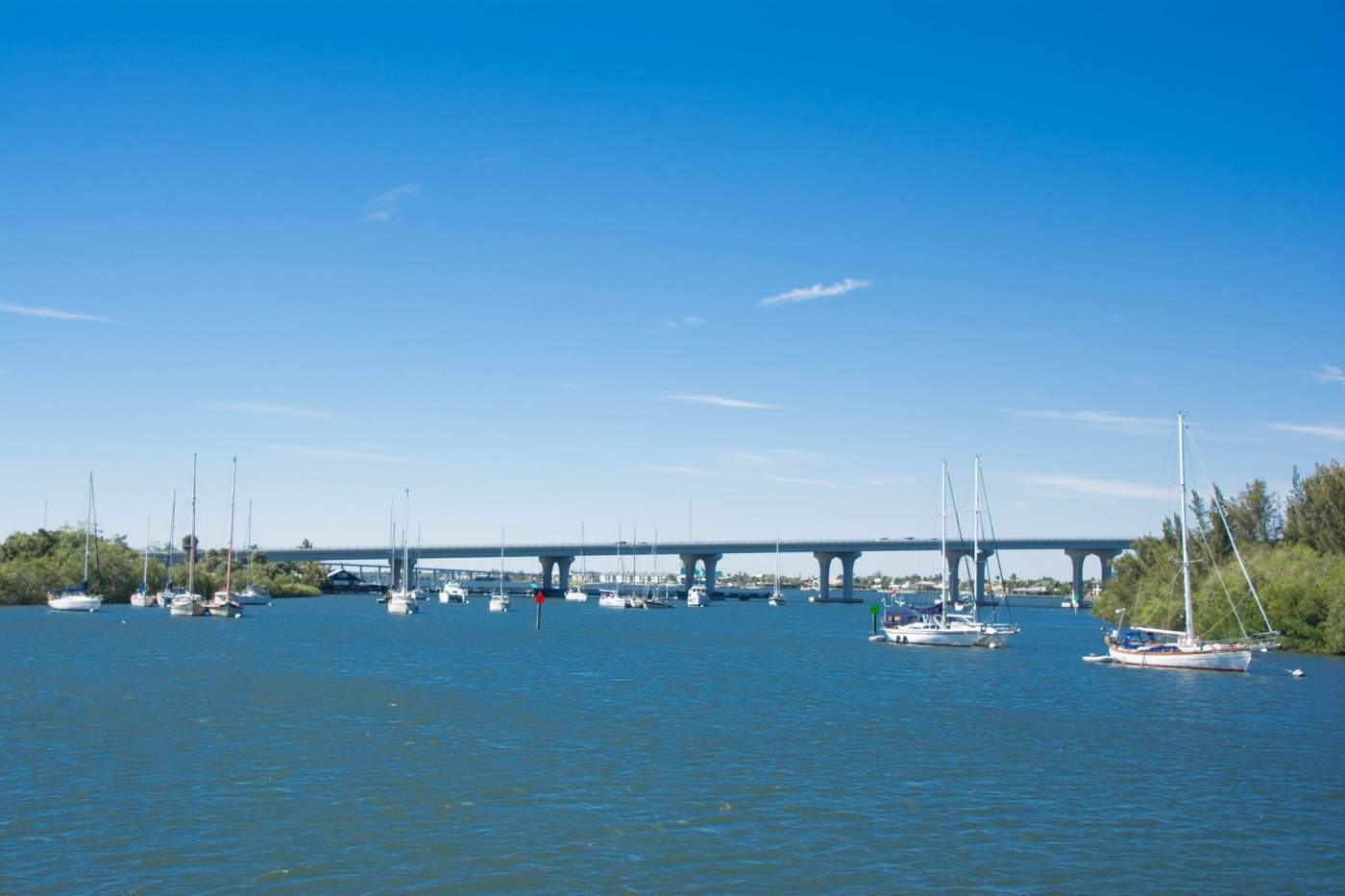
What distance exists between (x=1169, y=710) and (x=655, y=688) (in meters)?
29.4

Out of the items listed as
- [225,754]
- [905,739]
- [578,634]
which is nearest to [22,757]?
[225,754]

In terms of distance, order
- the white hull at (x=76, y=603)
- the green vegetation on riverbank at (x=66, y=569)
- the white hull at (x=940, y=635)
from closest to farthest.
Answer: the white hull at (x=940, y=635) < the white hull at (x=76, y=603) < the green vegetation on riverbank at (x=66, y=569)

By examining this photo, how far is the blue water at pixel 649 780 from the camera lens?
2747 centimetres

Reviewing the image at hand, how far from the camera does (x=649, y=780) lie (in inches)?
1485

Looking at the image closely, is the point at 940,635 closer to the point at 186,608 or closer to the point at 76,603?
the point at 186,608

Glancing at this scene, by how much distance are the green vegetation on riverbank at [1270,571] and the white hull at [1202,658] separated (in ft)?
22.9

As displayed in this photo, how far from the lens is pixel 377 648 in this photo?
9594 cm

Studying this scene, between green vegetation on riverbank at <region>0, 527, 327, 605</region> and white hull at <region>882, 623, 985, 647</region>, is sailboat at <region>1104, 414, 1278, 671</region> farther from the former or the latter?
green vegetation on riverbank at <region>0, 527, 327, 605</region>

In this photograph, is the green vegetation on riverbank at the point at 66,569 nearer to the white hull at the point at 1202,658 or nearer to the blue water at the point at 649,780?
the blue water at the point at 649,780

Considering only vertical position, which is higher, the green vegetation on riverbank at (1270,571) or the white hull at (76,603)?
the green vegetation on riverbank at (1270,571)

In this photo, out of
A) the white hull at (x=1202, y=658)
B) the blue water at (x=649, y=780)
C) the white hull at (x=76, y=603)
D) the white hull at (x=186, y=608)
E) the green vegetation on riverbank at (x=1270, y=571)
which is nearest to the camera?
the blue water at (x=649, y=780)

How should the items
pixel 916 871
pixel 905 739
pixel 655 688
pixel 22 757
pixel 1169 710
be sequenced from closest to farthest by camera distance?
pixel 916 871 < pixel 22 757 < pixel 905 739 < pixel 1169 710 < pixel 655 688

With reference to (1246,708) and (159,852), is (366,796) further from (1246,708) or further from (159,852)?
(1246,708)

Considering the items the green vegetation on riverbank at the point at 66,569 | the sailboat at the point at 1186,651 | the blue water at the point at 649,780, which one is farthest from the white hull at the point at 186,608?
the sailboat at the point at 1186,651
